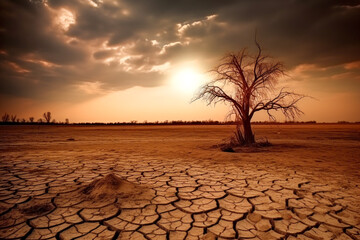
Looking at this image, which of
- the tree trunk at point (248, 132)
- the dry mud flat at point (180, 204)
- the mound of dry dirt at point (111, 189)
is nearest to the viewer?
the dry mud flat at point (180, 204)

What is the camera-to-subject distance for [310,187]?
120 inches

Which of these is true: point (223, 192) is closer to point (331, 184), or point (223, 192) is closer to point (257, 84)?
point (331, 184)

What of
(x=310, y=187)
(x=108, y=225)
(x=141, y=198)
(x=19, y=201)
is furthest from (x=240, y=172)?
(x=19, y=201)

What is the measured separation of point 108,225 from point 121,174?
73.9 inches

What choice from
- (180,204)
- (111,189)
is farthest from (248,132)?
(111,189)

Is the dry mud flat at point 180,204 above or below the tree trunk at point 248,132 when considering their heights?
below

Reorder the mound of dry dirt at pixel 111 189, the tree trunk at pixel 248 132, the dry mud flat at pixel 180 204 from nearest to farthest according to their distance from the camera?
1. the dry mud flat at pixel 180 204
2. the mound of dry dirt at pixel 111 189
3. the tree trunk at pixel 248 132

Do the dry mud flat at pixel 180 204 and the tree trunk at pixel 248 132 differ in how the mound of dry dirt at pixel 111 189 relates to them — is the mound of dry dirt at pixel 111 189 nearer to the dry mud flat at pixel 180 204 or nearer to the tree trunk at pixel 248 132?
the dry mud flat at pixel 180 204

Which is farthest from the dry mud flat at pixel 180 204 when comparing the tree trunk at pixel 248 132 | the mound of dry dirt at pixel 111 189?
the tree trunk at pixel 248 132

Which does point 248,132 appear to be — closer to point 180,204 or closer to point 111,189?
point 180,204

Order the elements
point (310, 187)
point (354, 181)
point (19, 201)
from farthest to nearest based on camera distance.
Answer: point (354, 181), point (310, 187), point (19, 201)

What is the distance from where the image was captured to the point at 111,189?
2639 mm

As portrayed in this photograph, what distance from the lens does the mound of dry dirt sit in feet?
8.37

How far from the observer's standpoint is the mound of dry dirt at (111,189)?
255 cm
